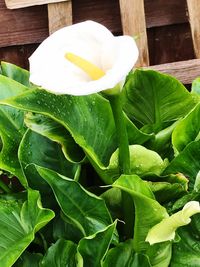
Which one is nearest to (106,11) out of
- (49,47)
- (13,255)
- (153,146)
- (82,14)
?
(82,14)

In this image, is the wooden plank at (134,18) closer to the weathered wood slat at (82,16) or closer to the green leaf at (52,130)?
the weathered wood slat at (82,16)

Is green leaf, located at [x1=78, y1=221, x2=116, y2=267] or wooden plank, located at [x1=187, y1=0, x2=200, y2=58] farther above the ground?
wooden plank, located at [x1=187, y1=0, x2=200, y2=58]

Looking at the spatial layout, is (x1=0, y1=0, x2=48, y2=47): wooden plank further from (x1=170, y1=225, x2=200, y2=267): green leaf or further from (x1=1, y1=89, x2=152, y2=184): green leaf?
(x1=170, y1=225, x2=200, y2=267): green leaf

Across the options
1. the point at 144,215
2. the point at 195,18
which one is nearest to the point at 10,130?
the point at 144,215

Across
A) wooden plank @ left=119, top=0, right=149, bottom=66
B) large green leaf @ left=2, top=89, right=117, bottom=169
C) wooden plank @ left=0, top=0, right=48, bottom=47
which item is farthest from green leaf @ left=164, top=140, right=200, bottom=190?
wooden plank @ left=0, top=0, right=48, bottom=47

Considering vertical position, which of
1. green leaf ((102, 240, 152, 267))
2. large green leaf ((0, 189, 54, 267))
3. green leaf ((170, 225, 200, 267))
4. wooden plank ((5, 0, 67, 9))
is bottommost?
green leaf ((170, 225, 200, 267))

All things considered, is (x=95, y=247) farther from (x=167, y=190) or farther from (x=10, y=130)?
(x=10, y=130)

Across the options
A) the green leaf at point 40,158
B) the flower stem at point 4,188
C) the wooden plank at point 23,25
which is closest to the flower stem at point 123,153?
the green leaf at point 40,158

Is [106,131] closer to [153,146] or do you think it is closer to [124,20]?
[153,146]
